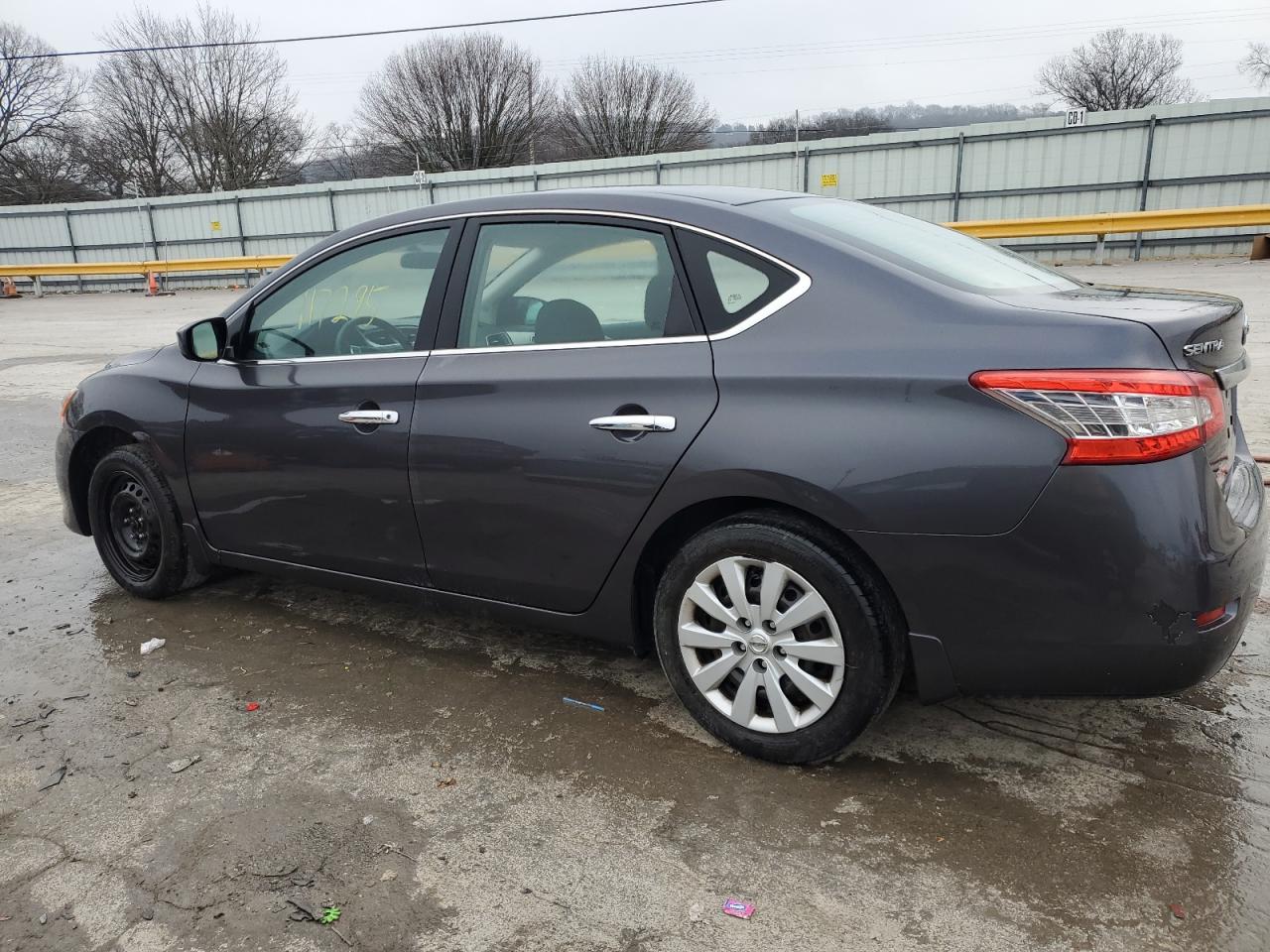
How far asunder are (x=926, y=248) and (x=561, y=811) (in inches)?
79.3

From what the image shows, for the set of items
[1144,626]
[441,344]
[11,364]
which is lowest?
[11,364]

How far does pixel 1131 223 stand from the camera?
17.7 m

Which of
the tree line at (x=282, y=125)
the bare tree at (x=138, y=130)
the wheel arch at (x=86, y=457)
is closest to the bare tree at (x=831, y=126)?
the tree line at (x=282, y=125)

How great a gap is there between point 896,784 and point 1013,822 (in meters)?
0.32

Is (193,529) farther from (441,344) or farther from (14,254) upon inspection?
(14,254)

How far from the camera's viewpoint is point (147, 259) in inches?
1137

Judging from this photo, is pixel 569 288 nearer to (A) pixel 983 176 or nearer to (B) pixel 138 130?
(A) pixel 983 176

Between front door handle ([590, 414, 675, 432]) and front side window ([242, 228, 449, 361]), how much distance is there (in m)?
0.90

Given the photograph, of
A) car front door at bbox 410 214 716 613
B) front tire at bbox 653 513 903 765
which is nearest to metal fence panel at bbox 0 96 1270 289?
car front door at bbox 410 214 716 613

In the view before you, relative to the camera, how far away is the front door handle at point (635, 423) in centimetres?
274

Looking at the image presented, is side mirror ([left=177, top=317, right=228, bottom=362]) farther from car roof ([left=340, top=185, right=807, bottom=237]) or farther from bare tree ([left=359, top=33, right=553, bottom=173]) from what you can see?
bare tree ([left=359, top=33, right=553, bottom=173])

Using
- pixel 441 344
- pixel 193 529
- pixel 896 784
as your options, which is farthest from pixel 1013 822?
pixel 193 529

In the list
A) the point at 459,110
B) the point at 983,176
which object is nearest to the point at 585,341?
the point at 983,176

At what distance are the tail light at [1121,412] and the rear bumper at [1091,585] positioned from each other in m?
0.04
